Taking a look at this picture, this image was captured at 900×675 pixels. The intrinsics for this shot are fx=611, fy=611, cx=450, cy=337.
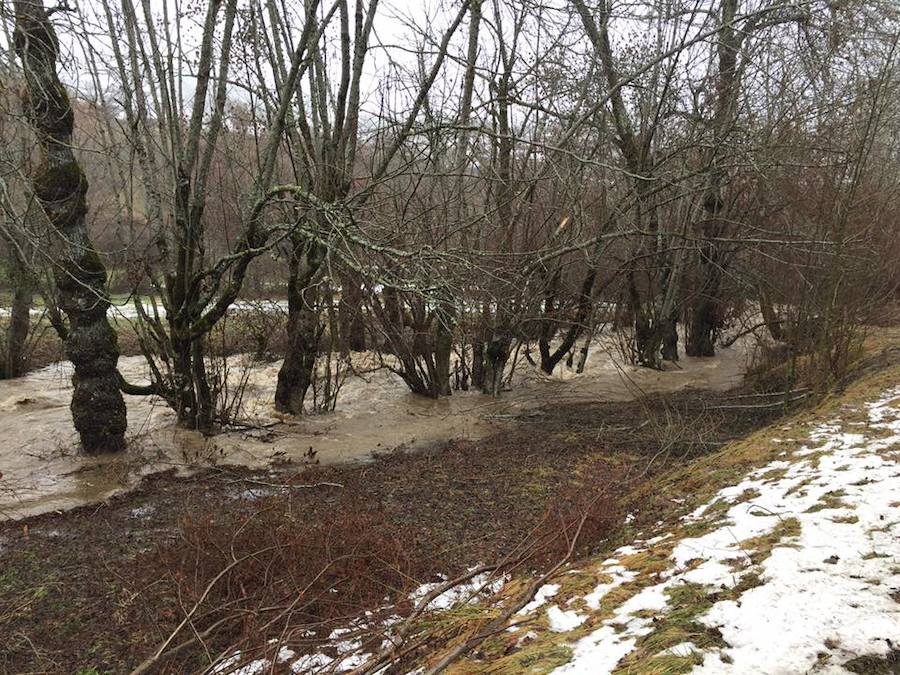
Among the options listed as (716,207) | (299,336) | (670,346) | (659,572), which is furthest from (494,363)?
(659,572)

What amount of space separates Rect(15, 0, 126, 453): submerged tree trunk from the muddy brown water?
46cm

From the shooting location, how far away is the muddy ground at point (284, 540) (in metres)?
3.42

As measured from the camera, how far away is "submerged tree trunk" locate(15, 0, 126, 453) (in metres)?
5.79

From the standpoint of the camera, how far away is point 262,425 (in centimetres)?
793

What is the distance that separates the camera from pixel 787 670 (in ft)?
6.86

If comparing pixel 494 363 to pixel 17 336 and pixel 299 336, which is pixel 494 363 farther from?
pixel 17 336

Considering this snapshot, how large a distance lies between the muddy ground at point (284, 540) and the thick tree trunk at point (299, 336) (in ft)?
7.32

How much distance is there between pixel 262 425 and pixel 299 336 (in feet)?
4.26

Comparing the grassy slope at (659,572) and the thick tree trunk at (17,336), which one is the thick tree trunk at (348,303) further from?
the thick tree trunk at (17,336)

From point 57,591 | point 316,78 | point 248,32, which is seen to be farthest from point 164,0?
point 57,591

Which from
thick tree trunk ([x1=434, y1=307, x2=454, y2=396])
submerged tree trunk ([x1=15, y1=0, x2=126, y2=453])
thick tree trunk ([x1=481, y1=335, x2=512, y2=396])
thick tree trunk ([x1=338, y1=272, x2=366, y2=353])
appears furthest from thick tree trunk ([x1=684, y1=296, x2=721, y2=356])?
submerged tree trunk ([x1=15, y1=0, x2=126, y2=453])

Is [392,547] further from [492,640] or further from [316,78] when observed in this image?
[316,78]

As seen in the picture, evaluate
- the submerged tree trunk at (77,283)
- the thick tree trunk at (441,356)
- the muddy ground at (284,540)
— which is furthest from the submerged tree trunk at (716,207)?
the submerged tree trunk at (77,283)

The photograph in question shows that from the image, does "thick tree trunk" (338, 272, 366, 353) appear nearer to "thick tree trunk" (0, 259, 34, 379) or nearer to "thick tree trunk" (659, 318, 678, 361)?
"thick tree trunk" (0, 259, 34, 379)
